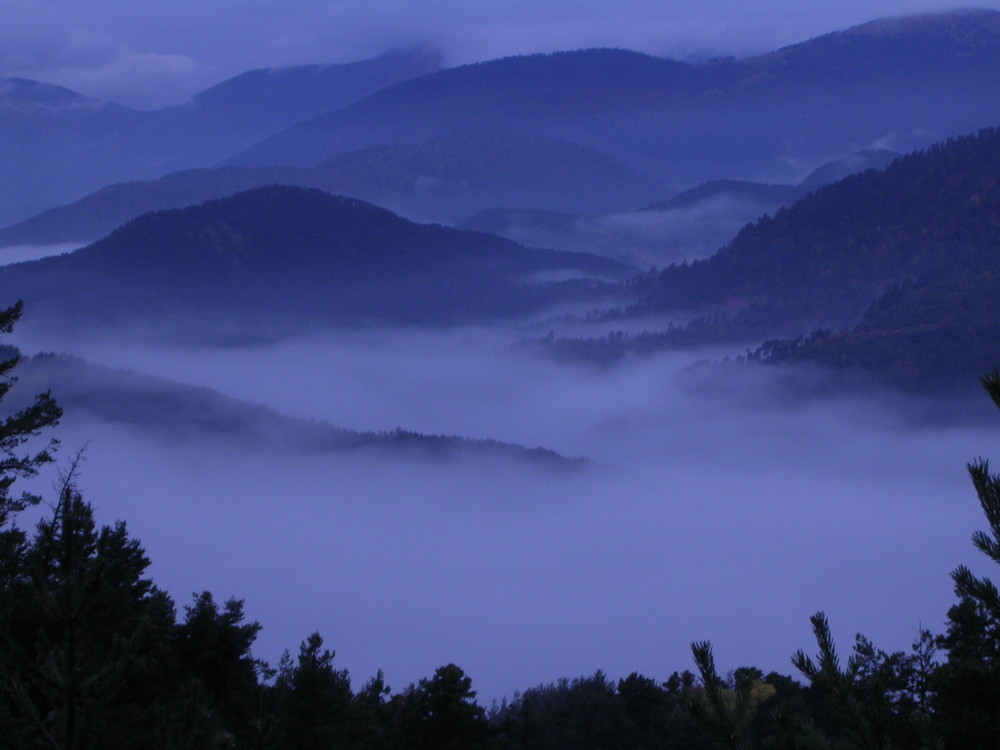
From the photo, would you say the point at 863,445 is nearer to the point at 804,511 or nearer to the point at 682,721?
the point at 804,511

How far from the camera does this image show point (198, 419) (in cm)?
14138

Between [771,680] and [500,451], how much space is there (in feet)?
426

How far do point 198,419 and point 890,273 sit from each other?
356 ft

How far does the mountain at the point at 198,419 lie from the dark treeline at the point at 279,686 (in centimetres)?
10184

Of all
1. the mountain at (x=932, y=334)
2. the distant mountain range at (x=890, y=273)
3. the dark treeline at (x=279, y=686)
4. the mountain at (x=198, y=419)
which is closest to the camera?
the dark treeline at (x=279, y=686)

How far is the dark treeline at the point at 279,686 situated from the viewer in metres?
6.51

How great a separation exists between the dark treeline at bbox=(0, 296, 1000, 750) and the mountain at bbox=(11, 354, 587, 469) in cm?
10184

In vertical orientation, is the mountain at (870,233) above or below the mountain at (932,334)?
above

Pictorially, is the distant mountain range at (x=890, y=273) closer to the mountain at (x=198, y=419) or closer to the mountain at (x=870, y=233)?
the mountain at (x=870, y=233)

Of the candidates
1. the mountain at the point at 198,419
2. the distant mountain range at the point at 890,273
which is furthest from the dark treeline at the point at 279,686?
the distant mountain range at the point at 890,273

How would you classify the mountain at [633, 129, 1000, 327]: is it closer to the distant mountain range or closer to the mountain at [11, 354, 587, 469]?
the distant mountain range

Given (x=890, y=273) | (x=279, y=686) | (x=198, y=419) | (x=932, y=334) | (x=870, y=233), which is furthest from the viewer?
(x=890, y=273)

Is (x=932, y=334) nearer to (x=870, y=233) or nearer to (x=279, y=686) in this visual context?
(x=870, y=233)

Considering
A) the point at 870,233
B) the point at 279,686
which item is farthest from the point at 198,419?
the point at 279,686
